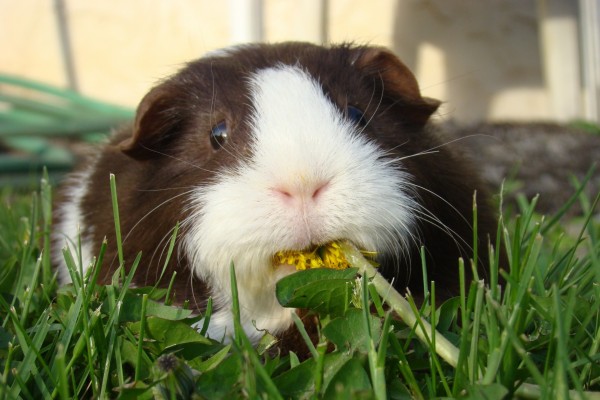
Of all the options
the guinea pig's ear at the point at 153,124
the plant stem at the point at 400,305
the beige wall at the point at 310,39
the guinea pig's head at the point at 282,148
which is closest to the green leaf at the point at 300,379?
the plant stem at the point at 400,305

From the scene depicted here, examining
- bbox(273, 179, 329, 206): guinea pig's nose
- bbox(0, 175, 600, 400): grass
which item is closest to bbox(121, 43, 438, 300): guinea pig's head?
bbox(273, 179, 329, 206): guinea pig's nose

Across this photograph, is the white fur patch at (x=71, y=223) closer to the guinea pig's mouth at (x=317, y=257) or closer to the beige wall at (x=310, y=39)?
the guinea pig's mouth at (x=317, y=257)

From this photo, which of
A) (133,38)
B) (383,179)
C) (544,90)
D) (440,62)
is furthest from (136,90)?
(383,179)

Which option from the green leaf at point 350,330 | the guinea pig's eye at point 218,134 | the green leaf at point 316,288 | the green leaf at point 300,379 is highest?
the guinea pig's eye at point 218,134

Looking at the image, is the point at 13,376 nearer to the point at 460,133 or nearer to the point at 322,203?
the point at 322,203

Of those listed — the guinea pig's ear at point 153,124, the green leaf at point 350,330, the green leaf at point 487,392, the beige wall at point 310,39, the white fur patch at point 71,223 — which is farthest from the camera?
the beige wall at point 310,39

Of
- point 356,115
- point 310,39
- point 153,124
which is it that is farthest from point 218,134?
point 310,39

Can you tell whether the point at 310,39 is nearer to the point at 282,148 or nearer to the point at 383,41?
the point at 383,41
